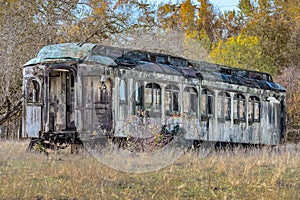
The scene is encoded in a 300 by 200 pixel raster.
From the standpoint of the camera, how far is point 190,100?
18047 mm

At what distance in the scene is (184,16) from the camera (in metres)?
46.9

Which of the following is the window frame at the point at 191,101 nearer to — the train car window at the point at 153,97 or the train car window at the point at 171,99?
the train car window at the point at 171,99

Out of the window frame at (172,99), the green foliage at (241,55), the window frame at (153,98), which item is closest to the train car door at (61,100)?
the window frame at (153,98)

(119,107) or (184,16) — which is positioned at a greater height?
(184,16)

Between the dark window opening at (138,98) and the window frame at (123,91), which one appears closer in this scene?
the window frame at (123,91)

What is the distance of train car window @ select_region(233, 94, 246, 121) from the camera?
20031mm

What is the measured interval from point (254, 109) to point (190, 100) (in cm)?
388

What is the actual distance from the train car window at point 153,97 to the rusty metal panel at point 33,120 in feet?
9.80

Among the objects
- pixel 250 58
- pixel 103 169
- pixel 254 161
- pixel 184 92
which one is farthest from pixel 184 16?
pixel 103 169

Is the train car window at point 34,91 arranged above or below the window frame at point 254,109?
above

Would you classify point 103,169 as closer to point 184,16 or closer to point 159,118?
point 159,118

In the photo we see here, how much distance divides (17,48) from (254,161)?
9970mm

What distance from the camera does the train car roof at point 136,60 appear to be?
15.8 meters

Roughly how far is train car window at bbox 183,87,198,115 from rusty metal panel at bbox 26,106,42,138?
173 inches
